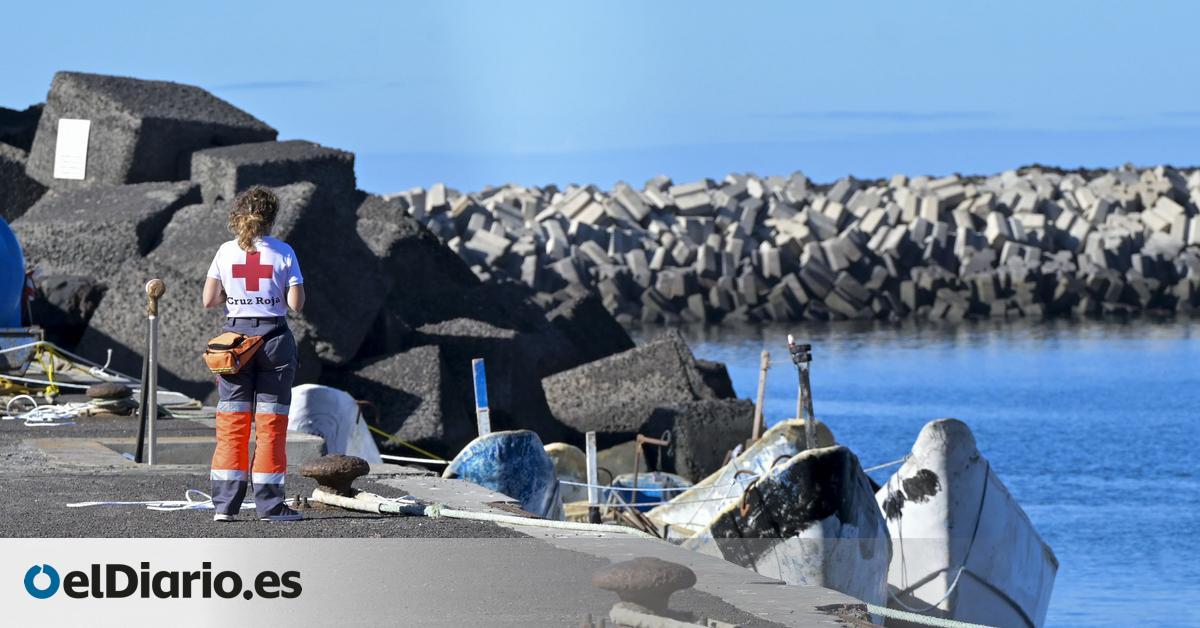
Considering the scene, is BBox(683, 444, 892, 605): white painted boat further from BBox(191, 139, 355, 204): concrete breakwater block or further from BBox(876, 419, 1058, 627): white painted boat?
BBox(191, 139, 355, 204): concrete breakwater block

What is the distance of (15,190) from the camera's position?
1938 cm

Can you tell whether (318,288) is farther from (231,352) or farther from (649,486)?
(231,352)

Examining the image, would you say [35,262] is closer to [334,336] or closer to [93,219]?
[93,219]

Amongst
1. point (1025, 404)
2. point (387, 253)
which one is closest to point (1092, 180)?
point (1025, 404)

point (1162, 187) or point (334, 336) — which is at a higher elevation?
point (1162, 187)

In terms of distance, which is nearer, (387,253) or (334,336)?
(334,336)

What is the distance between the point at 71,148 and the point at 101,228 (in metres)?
2.65

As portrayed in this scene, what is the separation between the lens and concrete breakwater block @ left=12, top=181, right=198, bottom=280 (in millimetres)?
16078

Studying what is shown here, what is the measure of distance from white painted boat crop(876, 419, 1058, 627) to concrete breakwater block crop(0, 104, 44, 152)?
1189 centimetres

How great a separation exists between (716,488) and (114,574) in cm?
736

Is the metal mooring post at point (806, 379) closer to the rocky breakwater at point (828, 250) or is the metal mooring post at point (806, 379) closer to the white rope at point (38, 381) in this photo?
the white rope at point (38, 381)

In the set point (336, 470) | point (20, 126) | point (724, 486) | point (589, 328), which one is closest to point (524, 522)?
point (336, 470)

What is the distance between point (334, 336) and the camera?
14875 mm

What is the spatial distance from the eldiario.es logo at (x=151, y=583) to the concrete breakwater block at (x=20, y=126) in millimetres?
15019
